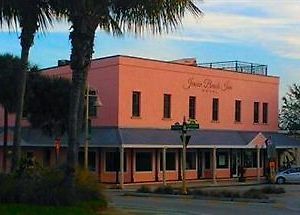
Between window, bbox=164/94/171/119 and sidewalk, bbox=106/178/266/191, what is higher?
window, bbox=164/94/171/119

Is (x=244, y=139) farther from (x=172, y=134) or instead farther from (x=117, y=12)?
(x=117, y=12)

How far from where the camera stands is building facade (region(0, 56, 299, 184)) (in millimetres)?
46688

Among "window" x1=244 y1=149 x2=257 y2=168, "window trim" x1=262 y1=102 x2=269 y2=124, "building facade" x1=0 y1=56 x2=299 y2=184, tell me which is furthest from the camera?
"window trim" x1=262 y1=102 x2=269 y2=124

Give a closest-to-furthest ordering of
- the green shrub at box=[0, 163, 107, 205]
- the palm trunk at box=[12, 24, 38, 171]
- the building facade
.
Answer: the green shrub at box=[0, 163, 107, 205] → the palm trunk at box=[12, 24, 38, 171] → the building facade

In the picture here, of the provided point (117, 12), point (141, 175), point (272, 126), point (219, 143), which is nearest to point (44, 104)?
point (141, 175)

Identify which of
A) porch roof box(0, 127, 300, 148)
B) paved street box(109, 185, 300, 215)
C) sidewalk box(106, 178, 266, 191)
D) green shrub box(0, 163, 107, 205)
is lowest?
sidewalk box(106, 178, 266, 191)

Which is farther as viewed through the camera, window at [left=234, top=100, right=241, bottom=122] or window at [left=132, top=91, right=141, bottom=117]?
window at [left=234, top=100, right=241, bottom=122]

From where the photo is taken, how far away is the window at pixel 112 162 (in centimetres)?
4753

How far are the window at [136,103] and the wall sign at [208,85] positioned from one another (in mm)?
4354

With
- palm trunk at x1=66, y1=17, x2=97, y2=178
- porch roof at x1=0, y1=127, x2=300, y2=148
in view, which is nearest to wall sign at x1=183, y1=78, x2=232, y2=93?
porch roof at x1=0, y1=127, x2=300, y2=148

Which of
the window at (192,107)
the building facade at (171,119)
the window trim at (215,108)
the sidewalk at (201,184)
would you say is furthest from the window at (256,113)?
the window at (192,107)

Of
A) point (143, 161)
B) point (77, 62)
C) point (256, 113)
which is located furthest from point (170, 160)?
point (77, 62)

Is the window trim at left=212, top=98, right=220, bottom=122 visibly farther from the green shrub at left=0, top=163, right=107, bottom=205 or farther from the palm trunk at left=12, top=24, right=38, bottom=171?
the green shrub at left=0, top=163, right=107, bottom=205

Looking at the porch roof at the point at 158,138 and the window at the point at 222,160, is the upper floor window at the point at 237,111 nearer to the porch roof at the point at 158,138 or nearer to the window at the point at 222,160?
the porch roof at the point at 158,138
